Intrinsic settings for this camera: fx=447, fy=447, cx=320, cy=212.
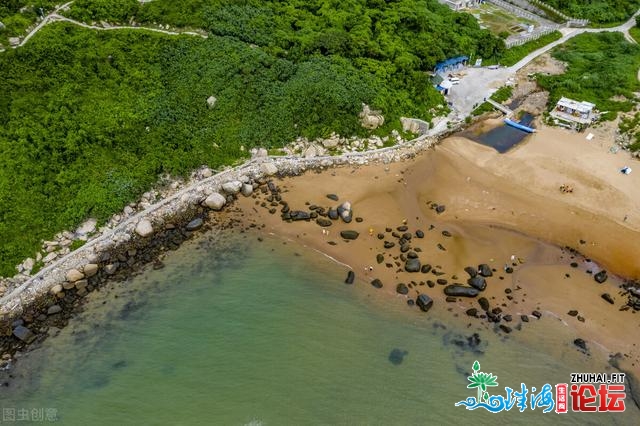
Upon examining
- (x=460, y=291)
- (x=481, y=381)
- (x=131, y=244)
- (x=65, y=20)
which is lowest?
(x=481, y=381)

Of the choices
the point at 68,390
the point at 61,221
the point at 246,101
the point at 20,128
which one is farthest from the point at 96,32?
the point at 68,390

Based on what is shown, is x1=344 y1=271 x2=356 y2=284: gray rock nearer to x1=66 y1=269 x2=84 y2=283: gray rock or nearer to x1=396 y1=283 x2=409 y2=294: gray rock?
x1=396 y1=283 x2=409 y2=294: gray rock

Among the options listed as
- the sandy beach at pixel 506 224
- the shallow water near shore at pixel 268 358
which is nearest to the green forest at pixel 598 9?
the sandy beach at pixel 506 224

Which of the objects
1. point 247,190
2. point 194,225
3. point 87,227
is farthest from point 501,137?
point 87,227

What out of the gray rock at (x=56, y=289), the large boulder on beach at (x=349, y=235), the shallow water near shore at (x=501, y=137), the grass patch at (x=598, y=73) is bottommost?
the gray rock at (x=56, y=289)

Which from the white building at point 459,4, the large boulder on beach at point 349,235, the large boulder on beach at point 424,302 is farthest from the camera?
the white building at point 459,4

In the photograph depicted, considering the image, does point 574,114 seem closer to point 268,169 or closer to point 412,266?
point 412,266

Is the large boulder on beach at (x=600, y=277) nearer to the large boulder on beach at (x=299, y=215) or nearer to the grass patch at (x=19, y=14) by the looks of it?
the large boulder on beach at (x=299, y=215)
